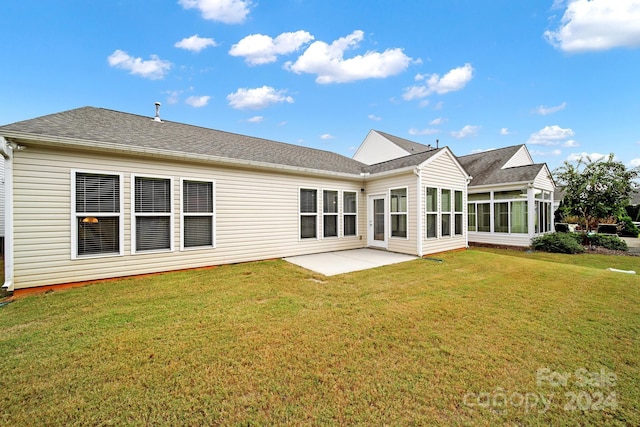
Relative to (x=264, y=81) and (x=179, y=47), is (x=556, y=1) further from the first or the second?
(x=179, y=47)

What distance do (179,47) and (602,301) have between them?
1593 cm

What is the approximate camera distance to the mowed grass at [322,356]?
1.90 meters

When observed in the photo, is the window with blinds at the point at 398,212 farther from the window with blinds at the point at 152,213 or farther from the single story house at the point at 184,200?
the window with blinds at the point at 152,213

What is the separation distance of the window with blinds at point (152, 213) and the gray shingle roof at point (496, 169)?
12.5 meters

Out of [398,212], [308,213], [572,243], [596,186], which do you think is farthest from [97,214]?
[596,186]

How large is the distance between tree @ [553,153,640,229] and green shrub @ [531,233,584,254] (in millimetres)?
2289

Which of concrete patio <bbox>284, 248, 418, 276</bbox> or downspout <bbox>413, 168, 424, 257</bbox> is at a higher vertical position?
downspout <bbox>413, 168, 424, 257</bbox>

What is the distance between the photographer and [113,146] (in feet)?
17.5

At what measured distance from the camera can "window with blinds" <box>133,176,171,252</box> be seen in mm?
5816

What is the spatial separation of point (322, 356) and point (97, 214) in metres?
5.76

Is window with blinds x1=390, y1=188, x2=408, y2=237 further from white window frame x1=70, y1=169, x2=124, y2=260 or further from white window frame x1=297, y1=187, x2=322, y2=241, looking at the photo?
white window frame x1=70, y1=169, x2=124, y2=260

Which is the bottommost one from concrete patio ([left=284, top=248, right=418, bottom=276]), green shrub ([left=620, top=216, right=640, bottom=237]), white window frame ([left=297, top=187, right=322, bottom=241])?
concrete patio ([left=284, top=248, right=418, bottom=276])

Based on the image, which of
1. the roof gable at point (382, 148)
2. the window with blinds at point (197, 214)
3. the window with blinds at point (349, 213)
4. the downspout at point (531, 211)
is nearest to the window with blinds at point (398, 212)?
the window with blinds at point (349, 213)

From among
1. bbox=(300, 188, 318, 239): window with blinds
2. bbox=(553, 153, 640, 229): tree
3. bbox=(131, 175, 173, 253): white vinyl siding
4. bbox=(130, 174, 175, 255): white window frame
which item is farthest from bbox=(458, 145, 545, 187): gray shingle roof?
bbox=(131, 175, 173, 253): white vinyl siding
